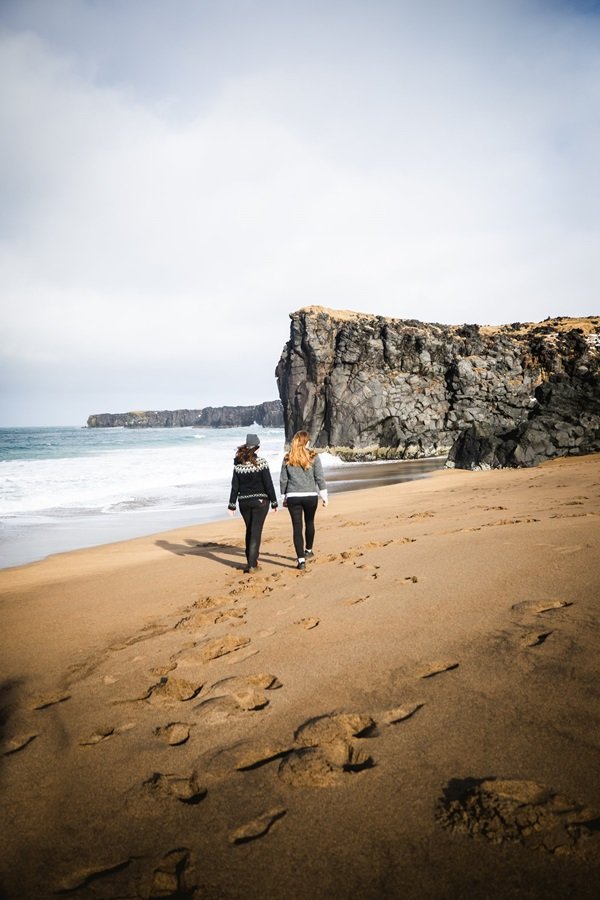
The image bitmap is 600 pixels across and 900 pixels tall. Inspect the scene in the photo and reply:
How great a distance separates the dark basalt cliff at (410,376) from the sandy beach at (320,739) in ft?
134

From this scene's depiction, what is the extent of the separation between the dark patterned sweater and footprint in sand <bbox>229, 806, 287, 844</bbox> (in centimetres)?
504

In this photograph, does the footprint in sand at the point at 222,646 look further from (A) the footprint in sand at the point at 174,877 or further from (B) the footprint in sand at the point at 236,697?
(A) the footprint in sand at the point at 174,877

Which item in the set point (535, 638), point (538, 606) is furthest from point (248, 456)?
point (535, 638)

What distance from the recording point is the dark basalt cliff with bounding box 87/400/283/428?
156 meters

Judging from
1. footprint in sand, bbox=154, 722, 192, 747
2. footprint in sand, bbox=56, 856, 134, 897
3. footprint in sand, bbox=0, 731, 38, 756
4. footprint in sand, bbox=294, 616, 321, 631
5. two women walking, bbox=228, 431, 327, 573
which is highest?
two women walking, bbox=228, 431, 327, 573

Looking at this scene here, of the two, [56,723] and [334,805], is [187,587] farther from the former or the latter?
[334,805]

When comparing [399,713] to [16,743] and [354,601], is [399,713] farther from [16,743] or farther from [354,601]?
[16,743]

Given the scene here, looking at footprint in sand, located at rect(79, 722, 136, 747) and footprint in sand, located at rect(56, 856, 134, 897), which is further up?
footprint in sand, located at rect(56, 856, 134, 897)

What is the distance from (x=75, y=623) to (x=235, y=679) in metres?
2.68

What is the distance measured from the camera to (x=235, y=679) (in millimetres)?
3201

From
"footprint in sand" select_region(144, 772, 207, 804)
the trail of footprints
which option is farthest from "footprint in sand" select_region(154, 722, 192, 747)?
"footprint in sand" select_region(144, 772, 207, 804)

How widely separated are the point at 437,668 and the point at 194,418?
181784 mm

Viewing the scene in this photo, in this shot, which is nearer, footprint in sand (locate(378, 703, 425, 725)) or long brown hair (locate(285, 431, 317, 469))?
footprint in sand (locate(378, 703, 425, 725))

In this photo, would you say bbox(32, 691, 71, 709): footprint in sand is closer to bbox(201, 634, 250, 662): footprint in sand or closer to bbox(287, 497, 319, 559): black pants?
bbox(201, 634, 250, 662): footprint in sand
